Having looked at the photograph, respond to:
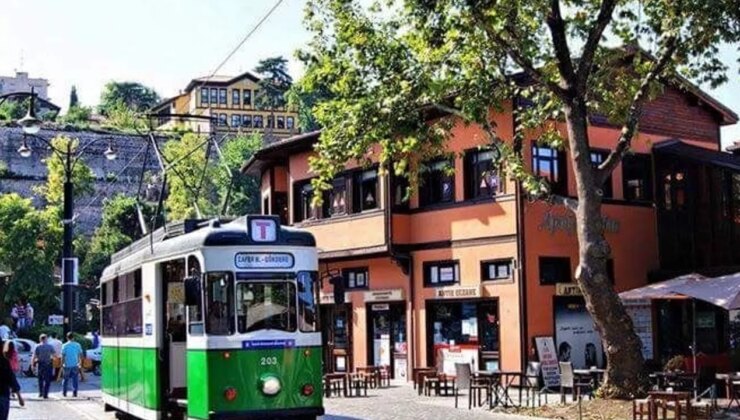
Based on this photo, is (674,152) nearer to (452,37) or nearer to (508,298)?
(508,298)

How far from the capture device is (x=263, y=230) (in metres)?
15.0

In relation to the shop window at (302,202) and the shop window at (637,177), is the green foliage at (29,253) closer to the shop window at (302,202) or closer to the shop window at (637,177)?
the shop window at (302,202)

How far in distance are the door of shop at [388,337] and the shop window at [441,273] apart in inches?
53.2

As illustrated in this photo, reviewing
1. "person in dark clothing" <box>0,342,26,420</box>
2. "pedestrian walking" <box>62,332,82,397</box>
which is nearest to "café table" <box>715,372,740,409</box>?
"person in dark clothing" <box>0,342,26,420</box>

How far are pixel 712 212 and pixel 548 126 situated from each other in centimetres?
655

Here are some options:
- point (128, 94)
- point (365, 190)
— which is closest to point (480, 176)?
point (365, 190)

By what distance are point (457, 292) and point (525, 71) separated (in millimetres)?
8650

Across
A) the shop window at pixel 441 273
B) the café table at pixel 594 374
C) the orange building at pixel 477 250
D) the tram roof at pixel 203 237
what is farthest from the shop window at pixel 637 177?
the tram roof at pixel 203 237

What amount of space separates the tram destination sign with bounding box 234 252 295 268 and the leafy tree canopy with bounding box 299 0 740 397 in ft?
21.2

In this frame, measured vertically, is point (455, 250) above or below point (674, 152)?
below

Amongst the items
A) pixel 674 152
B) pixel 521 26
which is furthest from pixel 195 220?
pixel 674 152

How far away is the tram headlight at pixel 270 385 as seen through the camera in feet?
47.4

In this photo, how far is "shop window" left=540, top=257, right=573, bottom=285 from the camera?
27172mm

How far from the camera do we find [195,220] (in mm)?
16578
